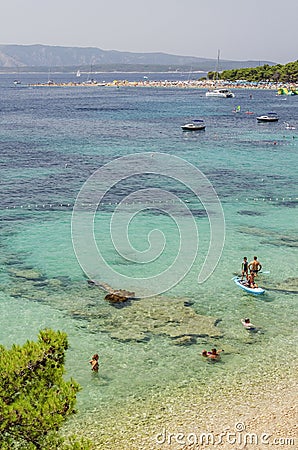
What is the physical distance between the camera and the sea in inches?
779

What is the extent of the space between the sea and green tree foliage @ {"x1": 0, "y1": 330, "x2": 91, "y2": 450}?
21.9ft

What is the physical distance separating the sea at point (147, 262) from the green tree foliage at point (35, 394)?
6.68 m

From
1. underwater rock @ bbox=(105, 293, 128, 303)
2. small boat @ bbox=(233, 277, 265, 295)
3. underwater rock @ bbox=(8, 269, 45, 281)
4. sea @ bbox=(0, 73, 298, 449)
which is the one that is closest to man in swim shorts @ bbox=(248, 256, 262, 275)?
sea @ bbox=(0, 73, 298, 449)

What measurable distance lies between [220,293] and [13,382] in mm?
17506

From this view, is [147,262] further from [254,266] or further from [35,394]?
[35,394]

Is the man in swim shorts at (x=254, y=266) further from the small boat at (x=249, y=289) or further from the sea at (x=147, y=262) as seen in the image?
the small boat at (x=249, y=289)

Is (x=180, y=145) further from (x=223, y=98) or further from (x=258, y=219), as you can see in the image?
(x=223, y=98)

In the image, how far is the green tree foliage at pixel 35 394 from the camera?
9234mm

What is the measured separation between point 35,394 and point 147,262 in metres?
20.4

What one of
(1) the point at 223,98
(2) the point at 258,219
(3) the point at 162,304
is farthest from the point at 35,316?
(1) the point at 223,98

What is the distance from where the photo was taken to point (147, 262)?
2988cm

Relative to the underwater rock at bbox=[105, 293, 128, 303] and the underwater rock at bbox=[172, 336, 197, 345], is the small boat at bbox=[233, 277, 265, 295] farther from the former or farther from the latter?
the underwater rock at bbox=[105, 293, 128, 303]

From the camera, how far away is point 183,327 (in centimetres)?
2250

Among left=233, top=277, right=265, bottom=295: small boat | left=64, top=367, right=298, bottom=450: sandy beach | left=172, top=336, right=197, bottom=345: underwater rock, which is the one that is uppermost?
left=233, top=277, right=265, bottom=295: small boat
